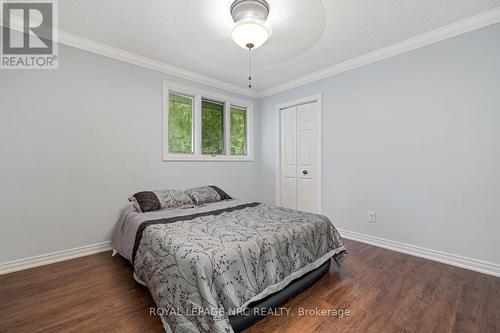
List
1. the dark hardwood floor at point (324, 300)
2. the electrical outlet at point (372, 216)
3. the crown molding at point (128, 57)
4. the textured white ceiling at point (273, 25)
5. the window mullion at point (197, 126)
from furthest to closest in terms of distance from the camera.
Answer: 1. the window mullion at point (197, 126)
2. the electrical outlet at point (372, 216)
3. the crown molding at point (128, 57)
4. the textured white ceiling at point (273, 25)
5. the dark hardwood floor at point (324, 300)

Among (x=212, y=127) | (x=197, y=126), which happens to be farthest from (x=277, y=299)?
(x=212, y=127)

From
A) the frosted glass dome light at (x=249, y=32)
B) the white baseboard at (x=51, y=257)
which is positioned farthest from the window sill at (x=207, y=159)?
the frosted glass dome light at (x=249, y=32)

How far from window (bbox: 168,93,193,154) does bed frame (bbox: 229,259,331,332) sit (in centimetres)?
258

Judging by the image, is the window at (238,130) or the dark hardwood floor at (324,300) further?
the window at (238,130)

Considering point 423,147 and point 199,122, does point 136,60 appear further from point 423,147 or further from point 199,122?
point 423,147

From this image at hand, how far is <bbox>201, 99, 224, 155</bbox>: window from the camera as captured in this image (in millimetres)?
3779

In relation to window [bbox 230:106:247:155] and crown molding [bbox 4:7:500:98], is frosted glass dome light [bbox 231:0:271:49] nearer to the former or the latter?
crown molding [bbox 4:7:500:98]

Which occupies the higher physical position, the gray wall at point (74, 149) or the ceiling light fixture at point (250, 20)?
the ceiling light fixture at point (250, 20)

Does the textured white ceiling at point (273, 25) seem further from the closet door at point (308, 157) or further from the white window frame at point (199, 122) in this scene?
the closet door at point (308, 157)

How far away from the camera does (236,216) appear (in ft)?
7.34

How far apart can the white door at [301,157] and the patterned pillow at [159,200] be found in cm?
198

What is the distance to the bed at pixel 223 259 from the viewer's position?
128cm

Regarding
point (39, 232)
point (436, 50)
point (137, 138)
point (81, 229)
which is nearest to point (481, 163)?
point (436, 50)

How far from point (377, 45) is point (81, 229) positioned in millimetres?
4307
